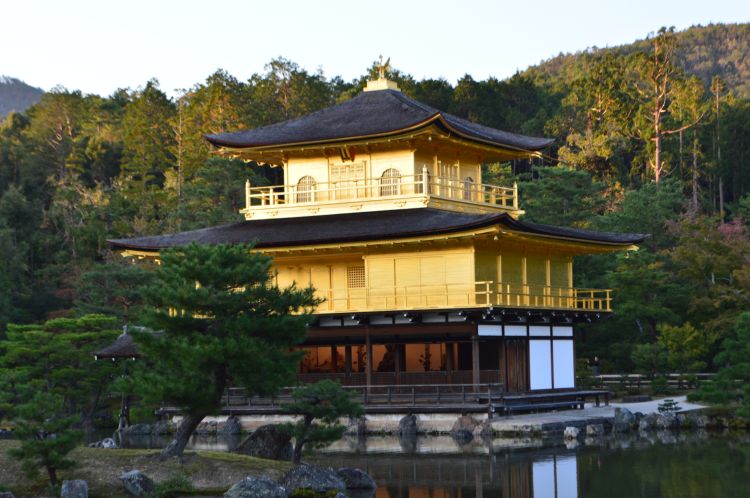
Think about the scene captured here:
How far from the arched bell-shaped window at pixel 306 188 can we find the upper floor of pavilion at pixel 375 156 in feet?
0.12

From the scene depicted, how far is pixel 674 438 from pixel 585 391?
8.43m

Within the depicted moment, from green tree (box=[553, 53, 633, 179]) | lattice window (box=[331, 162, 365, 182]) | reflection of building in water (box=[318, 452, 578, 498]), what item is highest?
green tree (box=[553, 53, 633, 179])

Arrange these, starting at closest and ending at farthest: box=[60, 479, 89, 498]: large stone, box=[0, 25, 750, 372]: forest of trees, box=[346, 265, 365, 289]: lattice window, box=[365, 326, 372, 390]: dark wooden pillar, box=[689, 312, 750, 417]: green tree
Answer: box=[60, 479, 89, 498]: large stone → box=[689, 312, 750, 417]: green tree → box=[365, 326, 372, 390]: dark wooden pillar → box=[346, 265, 365, 289]: lattice window → box=[0, 25, 750, 372]: forest of trees

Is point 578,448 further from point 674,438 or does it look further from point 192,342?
point 192,342

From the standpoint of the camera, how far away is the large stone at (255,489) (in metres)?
20.7

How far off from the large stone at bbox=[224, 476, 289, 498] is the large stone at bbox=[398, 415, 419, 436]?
14.8 meters

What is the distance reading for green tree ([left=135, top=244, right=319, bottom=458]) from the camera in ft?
77.1

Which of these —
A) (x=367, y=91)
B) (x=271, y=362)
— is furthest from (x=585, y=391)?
(x=271, y=362)

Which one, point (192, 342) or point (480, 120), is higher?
point (480, 120)

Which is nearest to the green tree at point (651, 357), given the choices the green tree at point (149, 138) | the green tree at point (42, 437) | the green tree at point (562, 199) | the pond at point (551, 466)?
the pond at point (551, 466)

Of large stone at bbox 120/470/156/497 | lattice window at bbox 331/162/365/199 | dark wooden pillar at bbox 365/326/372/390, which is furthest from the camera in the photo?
lattice window at bbox 331/162/365/199

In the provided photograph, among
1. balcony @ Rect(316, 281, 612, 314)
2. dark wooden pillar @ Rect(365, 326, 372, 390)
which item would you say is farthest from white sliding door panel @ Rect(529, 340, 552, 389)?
dark wooden pillar @ Rect(365, 326, 372, 390)

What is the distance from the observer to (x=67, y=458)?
23.0 metres

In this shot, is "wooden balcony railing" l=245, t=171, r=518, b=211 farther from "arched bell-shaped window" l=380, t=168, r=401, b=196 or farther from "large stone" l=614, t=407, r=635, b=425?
"large stone" l=614, t=407, r=635, b=425
